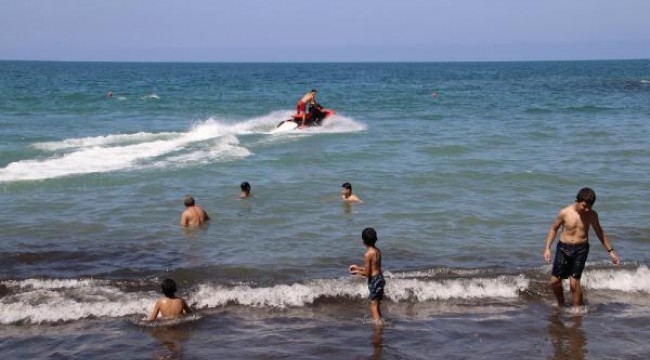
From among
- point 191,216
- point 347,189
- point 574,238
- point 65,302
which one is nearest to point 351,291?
point 574,238

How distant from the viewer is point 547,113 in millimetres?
33500

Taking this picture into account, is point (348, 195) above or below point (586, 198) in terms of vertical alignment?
below

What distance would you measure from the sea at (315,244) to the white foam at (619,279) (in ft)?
0.11

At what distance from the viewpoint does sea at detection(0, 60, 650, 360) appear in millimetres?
7906

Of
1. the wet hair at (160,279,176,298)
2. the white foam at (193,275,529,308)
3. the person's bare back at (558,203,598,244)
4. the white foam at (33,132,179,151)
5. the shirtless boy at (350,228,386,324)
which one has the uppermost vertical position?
the person's bare back at (558,203,598,244)

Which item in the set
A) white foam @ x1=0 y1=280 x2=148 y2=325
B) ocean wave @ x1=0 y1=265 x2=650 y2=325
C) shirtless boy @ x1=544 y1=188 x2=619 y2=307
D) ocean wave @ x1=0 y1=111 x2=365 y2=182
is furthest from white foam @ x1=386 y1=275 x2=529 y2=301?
ocean wave @ x1=0 y1=111 x2=365 y2=182

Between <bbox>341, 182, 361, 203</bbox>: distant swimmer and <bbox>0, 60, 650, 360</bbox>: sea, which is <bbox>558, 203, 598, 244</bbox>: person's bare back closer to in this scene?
<bbox>0, 60, 650, 360</bbox>: sea

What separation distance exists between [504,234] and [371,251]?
5.16 metres

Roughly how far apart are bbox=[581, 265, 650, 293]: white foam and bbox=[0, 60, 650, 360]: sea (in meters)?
0.03

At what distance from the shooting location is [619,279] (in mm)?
9953

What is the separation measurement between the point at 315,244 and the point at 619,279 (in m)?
4.79

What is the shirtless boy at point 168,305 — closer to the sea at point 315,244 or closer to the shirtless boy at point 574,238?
the sea at point 315,244

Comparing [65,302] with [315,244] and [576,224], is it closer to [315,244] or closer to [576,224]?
[315,244]

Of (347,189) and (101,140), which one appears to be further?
(101,140)
